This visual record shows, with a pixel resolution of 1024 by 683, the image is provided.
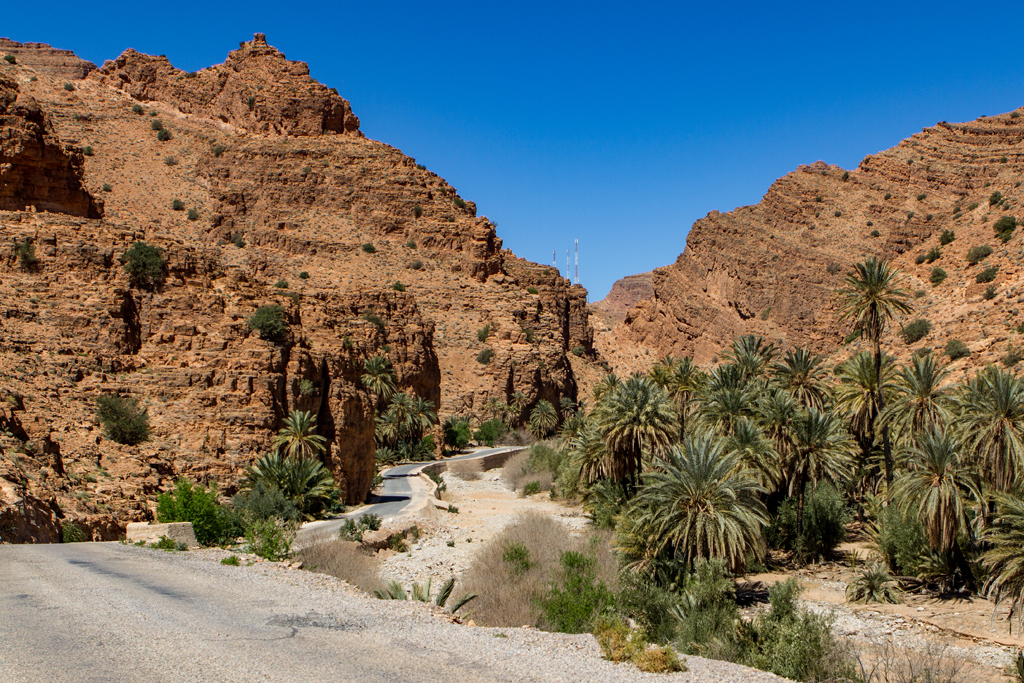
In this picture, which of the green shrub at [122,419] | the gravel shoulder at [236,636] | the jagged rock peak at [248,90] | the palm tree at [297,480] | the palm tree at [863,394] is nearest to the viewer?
the gravel shoulder at [236,636]

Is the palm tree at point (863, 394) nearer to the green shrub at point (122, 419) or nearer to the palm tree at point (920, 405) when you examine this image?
the palm tree at point (920, 405)

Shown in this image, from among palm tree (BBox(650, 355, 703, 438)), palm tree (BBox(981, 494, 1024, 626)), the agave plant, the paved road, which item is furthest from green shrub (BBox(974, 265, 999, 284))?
palm tree (BBox(981, 494, 1024, 626))

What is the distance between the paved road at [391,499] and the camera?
21.7 m

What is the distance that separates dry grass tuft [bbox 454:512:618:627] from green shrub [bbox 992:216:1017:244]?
49041 millimetres

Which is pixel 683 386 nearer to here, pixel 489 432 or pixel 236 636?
pixel 489 432

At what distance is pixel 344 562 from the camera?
711 inches

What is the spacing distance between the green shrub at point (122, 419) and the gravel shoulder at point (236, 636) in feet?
25.0

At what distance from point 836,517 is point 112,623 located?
2498cm

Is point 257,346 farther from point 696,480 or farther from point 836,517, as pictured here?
point 836,517

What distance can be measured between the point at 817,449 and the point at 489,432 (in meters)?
36.9

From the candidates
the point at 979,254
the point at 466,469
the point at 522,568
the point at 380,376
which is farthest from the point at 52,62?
the point at 979,254

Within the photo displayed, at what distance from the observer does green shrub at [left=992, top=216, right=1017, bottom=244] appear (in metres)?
57.4

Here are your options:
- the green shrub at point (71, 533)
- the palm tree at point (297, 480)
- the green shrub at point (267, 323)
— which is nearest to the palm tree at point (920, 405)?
the palm tree at point (297, 480)

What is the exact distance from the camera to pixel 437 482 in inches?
1451
